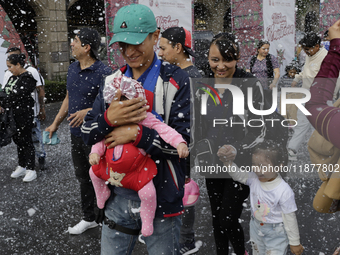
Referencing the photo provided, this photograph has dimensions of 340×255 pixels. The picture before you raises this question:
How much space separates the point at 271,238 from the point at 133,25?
1795 millimetres

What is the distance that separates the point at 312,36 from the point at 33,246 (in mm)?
4695

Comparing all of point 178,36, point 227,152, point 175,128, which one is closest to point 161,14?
point 178,36

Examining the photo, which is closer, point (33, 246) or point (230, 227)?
point (230, 227)

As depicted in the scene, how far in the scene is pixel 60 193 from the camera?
476 centimetres

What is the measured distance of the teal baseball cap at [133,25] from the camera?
5.90 ft

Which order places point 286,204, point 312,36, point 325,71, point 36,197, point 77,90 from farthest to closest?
point 312,36 → point 36,197 → point 77,90 → point 286,204 → point 325,71

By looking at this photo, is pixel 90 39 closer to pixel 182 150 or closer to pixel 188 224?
pixel 188 224

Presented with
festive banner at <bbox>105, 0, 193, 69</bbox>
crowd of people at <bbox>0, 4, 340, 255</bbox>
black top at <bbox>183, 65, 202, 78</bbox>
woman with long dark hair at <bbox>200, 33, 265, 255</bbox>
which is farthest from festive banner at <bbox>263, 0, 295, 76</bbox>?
woman with long dark hair at <bbox>200, 33, 265, 255</bbox>

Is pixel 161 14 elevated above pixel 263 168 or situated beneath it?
elevated above

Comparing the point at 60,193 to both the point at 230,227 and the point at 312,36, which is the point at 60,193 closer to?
the point at 230,227

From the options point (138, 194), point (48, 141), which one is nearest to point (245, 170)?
point (138, 194)

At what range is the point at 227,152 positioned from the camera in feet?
8.43

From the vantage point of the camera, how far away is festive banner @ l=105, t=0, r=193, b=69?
24.7 feet

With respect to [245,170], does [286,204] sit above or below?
below
